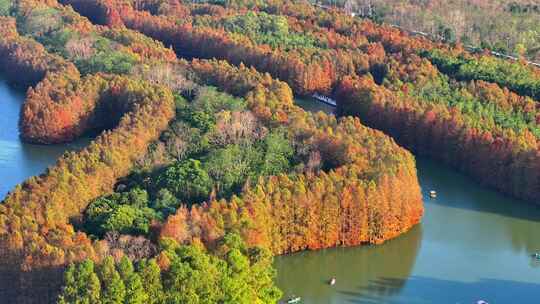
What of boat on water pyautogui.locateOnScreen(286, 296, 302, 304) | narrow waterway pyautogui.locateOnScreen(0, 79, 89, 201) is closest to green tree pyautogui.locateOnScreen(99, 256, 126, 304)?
boat on water pyautogui.locateOnScreen(286, 296, 302, 304)

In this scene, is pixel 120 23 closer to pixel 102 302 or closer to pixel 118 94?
pixel 118 94

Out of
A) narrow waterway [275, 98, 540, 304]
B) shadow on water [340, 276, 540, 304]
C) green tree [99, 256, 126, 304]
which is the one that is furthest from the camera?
narrow waterway [275, 98, 540, 304]

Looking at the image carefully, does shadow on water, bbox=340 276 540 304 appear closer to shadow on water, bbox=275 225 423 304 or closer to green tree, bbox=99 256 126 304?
shadow on water, bbox=275 225 423 304

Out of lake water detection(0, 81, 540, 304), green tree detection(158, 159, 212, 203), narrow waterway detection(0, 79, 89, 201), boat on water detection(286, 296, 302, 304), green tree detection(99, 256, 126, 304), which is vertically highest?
green tree detection(99, 256, 126, 304)

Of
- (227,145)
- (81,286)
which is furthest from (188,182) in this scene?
(81,286)

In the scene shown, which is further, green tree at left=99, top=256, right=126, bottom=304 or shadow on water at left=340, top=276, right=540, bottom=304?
shadow on water at left=340, top=276, right=540, bottom=304

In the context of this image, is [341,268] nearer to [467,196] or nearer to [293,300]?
[293,300]

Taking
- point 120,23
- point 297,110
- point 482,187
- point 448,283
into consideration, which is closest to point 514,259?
point 448,283
